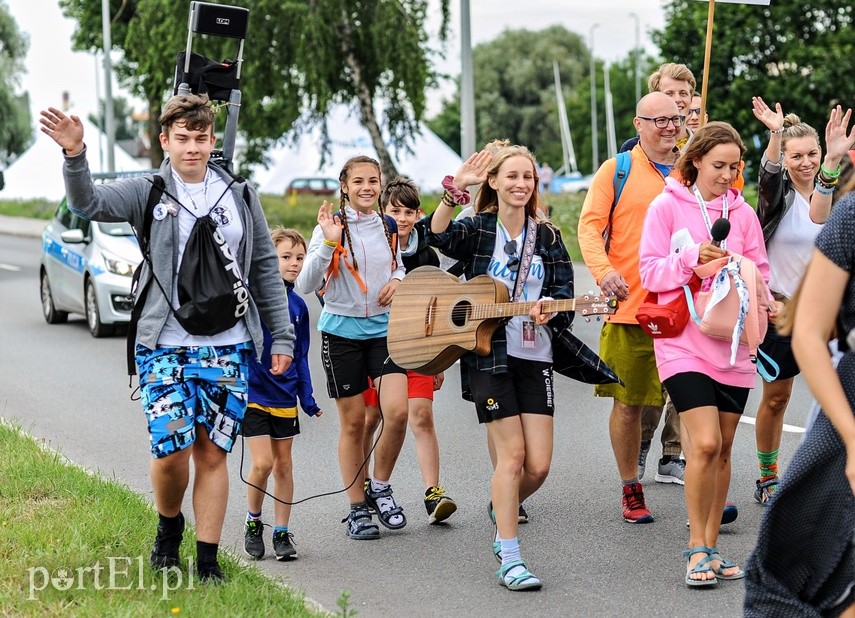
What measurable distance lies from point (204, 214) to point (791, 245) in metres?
3.06

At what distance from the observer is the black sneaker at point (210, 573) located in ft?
17.4

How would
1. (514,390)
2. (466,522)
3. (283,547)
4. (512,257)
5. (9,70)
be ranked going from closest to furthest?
(514,390) < (512,257) < (283,547) < (466,522) < (9,70)

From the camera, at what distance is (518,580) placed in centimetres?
564

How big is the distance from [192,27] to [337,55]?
24415 millimetres

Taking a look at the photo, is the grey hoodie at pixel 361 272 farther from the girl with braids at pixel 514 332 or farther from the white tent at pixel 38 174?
the white tent at pixel 38 174

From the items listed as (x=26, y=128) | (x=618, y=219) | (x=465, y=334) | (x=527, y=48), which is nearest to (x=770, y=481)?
(x=618, y=219)

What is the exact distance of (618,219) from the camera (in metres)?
6.72

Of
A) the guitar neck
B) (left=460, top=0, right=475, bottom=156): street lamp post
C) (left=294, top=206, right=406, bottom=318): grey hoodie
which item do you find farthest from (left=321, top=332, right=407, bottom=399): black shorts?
(left=460, top=0, right=475, bottom=156): street lamp post

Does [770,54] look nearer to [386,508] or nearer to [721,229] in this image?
[386,508]

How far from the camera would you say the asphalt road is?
5.57 metres

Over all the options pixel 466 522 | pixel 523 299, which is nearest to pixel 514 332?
pixel 523 299

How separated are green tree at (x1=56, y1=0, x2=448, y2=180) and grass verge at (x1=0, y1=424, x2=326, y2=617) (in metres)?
23.9

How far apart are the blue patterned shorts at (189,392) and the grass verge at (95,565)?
20.8 inches

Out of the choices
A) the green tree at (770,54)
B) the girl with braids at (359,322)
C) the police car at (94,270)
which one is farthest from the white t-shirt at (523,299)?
the green tree at (770,54)
